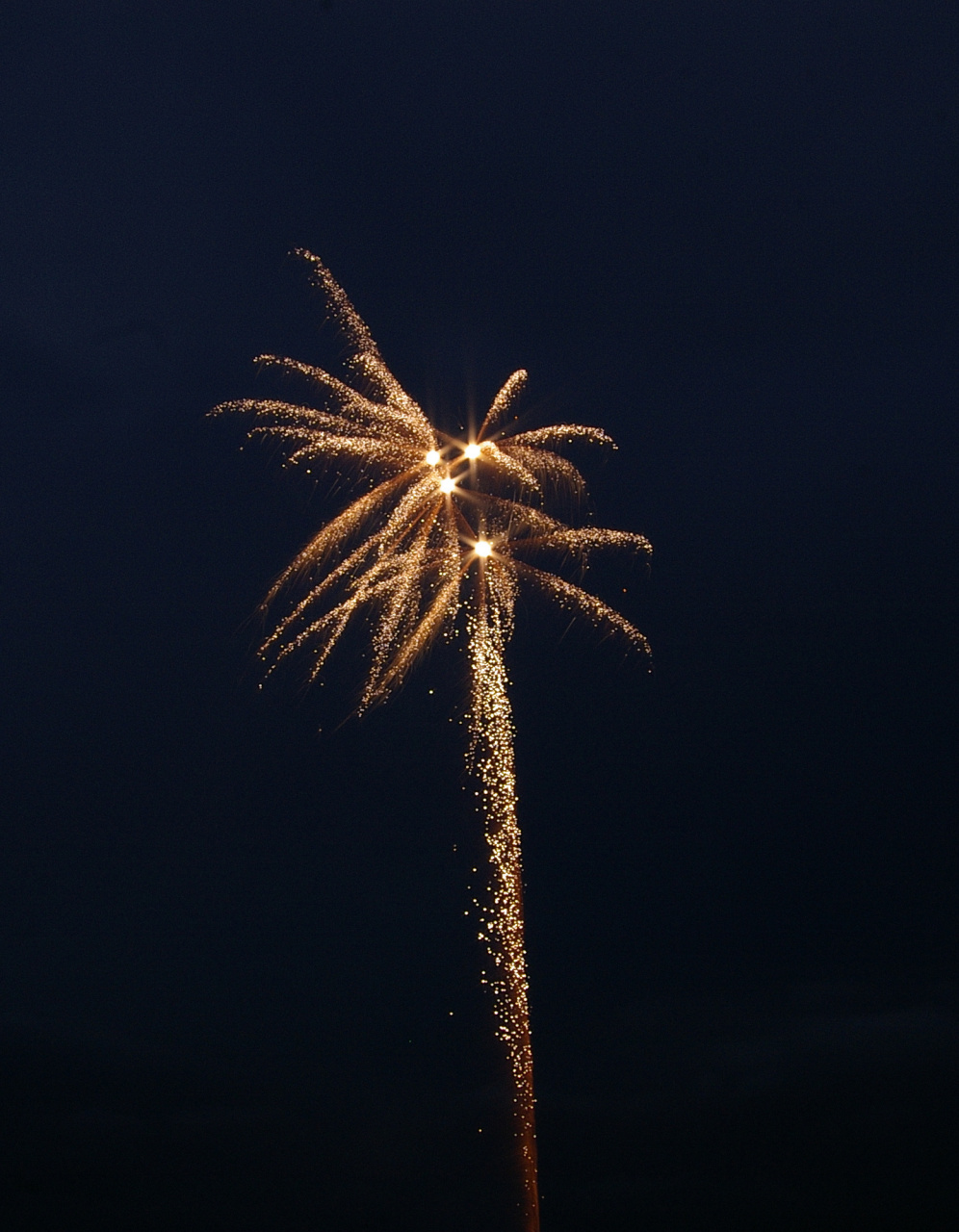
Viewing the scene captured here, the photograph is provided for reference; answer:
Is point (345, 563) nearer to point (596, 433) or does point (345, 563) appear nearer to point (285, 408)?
point (285, 408)

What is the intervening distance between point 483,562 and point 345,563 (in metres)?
3.40

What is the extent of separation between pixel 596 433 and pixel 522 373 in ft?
10.0

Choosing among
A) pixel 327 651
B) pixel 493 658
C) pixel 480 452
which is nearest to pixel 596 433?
pixel 480 452

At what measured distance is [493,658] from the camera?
34.8 meters

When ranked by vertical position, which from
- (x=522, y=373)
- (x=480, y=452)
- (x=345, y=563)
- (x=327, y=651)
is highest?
(x=522, y=373)

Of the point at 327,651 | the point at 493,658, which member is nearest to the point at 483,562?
the point at 493,658

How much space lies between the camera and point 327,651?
33.5 meters

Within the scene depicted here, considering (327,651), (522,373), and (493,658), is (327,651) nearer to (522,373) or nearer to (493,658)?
(493,658)

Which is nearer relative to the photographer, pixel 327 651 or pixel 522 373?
pixel 327 651

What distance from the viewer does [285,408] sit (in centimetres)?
3503

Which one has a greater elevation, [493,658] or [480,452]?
[480,452]

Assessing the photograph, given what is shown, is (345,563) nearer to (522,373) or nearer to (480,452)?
(480,452)

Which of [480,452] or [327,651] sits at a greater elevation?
[480,452]

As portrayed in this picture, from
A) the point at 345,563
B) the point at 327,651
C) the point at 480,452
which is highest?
the point at 480,452
